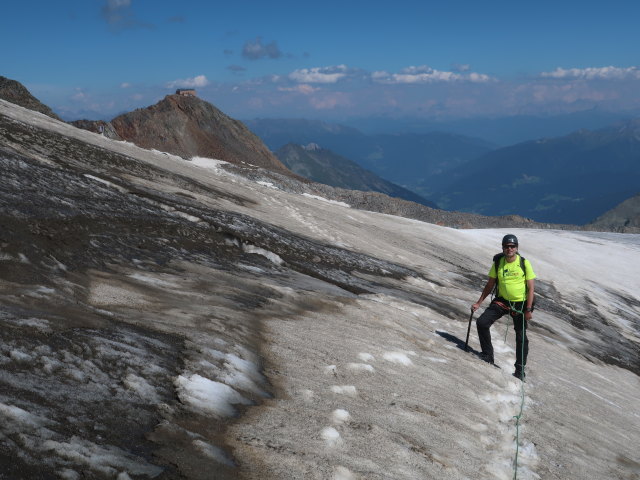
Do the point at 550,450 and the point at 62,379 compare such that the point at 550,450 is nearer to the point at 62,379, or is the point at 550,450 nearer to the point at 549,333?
the point at 62,379

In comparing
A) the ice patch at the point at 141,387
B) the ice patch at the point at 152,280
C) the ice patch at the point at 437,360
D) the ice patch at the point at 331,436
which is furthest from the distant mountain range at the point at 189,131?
the ice patch at the point at 331,436

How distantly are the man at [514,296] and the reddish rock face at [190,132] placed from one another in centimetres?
6962

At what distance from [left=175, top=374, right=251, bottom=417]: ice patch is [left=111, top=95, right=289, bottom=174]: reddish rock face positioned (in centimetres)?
7356

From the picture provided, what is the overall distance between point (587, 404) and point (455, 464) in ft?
24.7

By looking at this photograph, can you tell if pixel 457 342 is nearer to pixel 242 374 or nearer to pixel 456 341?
pixel 456 341

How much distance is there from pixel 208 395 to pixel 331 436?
186 centimetres

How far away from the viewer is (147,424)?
271 inches

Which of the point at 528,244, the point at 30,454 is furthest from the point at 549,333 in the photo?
the point at 528,244

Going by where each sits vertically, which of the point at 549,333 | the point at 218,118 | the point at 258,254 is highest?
the point at 218,118

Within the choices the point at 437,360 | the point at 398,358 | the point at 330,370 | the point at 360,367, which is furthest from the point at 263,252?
the point at 330,370

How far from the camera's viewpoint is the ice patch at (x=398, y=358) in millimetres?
12148

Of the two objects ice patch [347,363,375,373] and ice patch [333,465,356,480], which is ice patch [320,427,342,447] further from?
ice patch [347,363,375,373]

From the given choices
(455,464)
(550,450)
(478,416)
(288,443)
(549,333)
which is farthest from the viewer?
(549,333)

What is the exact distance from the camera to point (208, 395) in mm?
8133
